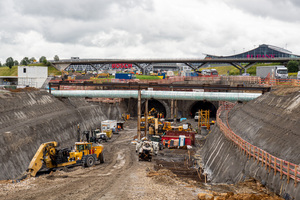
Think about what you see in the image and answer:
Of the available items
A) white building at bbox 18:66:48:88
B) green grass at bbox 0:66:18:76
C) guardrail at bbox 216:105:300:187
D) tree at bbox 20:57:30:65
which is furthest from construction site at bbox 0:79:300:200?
tree at bbox 20:57:30:65

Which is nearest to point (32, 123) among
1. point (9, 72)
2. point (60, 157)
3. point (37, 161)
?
point (60, 157)

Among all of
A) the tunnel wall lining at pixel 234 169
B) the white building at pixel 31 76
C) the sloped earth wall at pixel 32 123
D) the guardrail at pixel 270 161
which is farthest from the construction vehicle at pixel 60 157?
the white building at pixel 31 76

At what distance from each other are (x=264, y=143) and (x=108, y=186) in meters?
13.2

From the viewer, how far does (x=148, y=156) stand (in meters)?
34.4

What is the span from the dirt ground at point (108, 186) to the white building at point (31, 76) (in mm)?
58065

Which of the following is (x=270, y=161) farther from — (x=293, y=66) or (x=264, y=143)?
(x=293, y=66)

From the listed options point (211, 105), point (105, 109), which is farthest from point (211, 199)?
point (211, 105)

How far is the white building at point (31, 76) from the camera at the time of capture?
81.9 m

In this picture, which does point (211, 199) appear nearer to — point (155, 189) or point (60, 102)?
point (155, 189)

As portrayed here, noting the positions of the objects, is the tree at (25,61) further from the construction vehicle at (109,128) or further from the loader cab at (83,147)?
the loader cab at (83,147)

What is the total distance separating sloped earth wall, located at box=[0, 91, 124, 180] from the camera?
30.8m

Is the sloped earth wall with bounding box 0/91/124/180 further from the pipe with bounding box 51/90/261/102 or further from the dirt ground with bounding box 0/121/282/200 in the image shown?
the dirt ground with bounding box 0/121/282/200

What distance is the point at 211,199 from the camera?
18281 mm

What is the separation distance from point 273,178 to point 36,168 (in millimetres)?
19298
